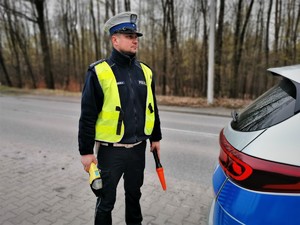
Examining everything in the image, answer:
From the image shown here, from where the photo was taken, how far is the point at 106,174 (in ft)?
7.73

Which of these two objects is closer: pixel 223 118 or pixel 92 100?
pixel 92 100

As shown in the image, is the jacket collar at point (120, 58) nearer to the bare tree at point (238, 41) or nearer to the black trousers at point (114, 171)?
the black trousers at point (114, 171)

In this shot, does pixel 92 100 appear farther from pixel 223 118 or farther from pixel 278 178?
pixel 223 118

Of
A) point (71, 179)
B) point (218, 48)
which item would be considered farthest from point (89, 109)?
point (218, 48)

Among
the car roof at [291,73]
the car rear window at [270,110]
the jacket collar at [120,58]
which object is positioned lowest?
the car rear window at [270,110]

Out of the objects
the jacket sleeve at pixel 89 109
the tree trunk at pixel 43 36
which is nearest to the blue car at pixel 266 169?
the jacket sleeve at pixel 89 109

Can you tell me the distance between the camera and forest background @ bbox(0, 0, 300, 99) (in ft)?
62.4

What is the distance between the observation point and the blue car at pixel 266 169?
4.56 ft

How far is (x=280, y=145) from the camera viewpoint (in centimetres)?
144

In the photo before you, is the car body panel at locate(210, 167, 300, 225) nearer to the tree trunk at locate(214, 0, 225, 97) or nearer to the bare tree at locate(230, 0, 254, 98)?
the tree trunk at locate(214, 0, 225, 97)

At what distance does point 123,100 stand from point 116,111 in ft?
0.37

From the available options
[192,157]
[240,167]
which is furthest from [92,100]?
[192,157]

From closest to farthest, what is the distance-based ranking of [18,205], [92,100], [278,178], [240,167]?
[278,178]
[240,167]
[92,100]
[18,205]

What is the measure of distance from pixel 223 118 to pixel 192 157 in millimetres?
5150
